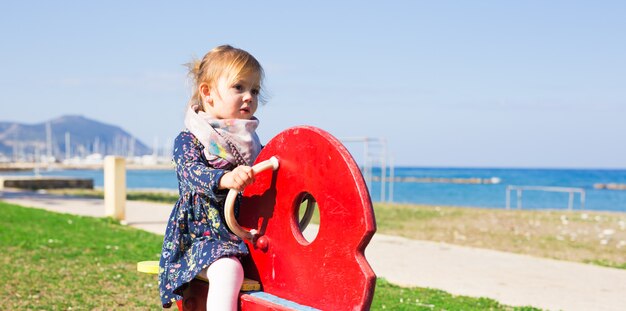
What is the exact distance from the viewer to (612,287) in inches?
291

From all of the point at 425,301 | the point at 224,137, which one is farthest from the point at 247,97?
the point at 425,301

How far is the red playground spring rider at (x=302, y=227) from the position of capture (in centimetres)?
284

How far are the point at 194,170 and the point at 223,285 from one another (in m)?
0.55

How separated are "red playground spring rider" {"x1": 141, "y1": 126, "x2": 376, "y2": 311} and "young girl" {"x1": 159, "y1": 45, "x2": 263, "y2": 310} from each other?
111 mm

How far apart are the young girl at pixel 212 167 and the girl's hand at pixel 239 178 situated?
0.22ft

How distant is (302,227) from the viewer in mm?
3387

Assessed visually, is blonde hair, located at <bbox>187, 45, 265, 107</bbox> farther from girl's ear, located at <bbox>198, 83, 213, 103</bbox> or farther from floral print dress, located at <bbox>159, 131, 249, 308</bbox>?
floral print dress, located at <bbox>159, 131, 249, 308</bbox>

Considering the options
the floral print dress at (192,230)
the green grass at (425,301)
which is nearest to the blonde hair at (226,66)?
the floral print dress at (192,230)

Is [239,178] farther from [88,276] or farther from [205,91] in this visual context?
[88,276]

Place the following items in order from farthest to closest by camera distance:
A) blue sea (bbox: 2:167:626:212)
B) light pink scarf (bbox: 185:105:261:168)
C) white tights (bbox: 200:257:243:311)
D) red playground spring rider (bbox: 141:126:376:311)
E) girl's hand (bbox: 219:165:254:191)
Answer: blue sea (bbox: 2:167:626:212), light pink scarf (bbox: 185:105:261:168), white tights (bbox: 200:257:243:311), girl's hand (bbox: 219:165:254:191), red playground spring rider (bbox: 141:126:376:311)

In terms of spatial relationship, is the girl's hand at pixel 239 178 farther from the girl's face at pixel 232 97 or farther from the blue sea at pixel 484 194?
the blue sea at pixel 484 194

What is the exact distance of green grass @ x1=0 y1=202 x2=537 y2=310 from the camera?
6020mm

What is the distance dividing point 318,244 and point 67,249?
6.88 meters

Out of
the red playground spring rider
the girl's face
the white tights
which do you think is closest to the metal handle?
the red playground spring rider
